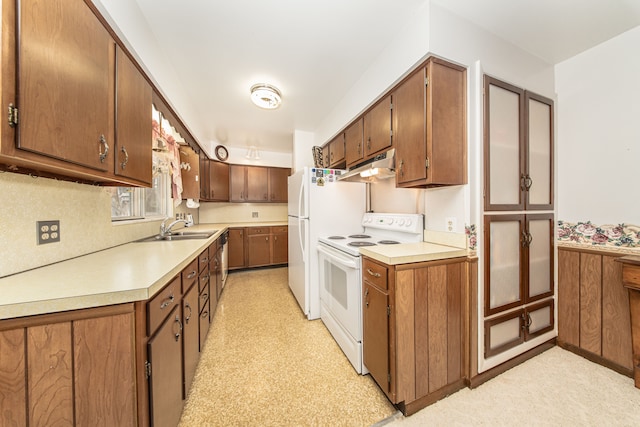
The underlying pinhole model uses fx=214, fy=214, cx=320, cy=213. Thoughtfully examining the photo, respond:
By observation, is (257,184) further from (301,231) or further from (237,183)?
(301,231)

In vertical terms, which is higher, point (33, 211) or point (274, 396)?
point (33, 211)

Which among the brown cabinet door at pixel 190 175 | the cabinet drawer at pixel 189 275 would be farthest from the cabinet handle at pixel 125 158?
the brown cabinet door at pixel 190 175

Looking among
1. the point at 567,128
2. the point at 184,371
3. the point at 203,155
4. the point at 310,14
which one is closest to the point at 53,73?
the point at 310,14

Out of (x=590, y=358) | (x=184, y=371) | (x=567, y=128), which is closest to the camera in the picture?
(x=184, y=371)

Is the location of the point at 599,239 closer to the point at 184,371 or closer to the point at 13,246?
the point at 184,371

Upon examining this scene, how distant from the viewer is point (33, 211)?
1.06 meters

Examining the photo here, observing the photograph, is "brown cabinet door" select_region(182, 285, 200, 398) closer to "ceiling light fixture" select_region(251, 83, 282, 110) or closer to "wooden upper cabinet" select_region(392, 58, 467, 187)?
"wooden upper cabinet" select_region(392, 58, 467, 187)

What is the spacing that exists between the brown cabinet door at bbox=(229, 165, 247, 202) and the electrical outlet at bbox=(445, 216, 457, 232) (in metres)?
3.90

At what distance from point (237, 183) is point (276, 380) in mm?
3757

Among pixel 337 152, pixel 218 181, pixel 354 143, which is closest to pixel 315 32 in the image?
pixel 354 143

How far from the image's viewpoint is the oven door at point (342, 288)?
1.62 m

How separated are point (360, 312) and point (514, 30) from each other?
2.37 meters

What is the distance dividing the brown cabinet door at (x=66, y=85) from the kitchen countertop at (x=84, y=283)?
0.49 metres

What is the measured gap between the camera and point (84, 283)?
33.1 inches
